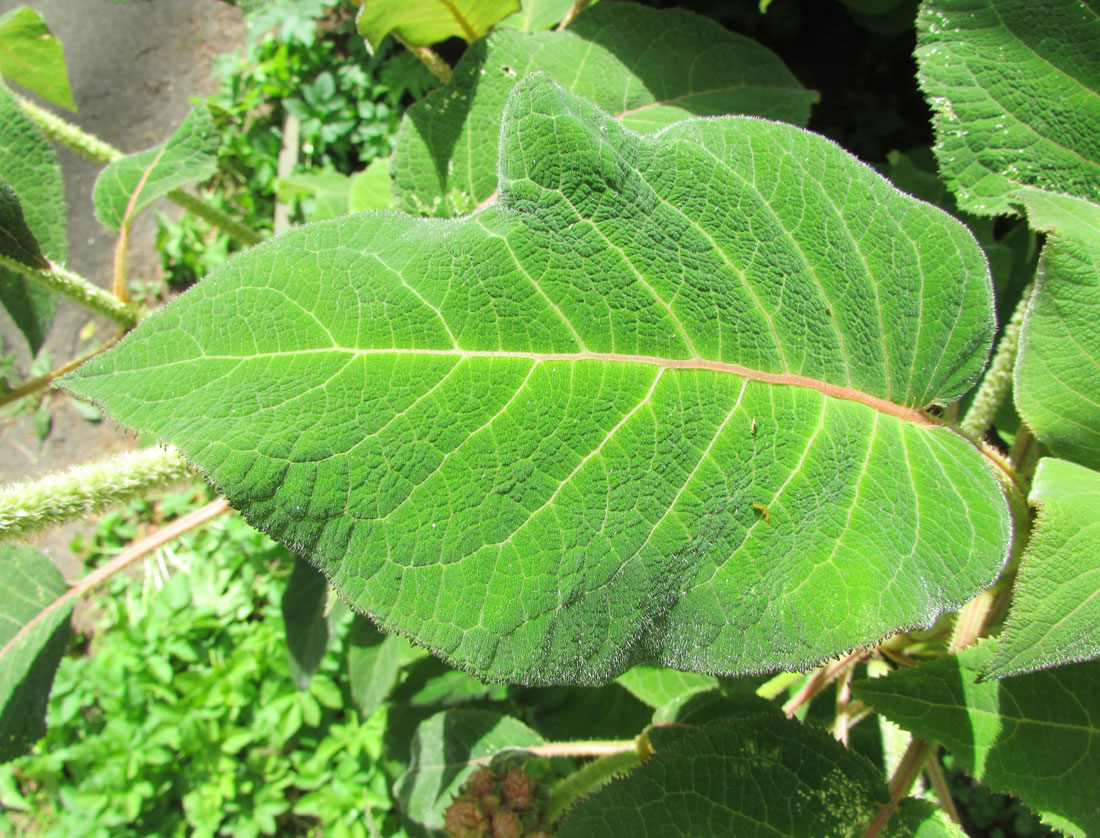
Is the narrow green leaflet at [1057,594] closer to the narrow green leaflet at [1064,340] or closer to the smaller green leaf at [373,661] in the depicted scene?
the narrow green leaflet at [1064,340]

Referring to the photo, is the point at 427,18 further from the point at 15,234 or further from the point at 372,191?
the point at 15,234

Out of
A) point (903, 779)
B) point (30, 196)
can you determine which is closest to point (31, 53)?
point (30, 196)

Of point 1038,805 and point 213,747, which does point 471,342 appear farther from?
point 213,747

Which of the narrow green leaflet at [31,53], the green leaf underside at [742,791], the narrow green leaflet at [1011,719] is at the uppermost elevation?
the narrow green leaflet at [31,53]

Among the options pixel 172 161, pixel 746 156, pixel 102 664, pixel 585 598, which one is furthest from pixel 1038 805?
pixel 102 664

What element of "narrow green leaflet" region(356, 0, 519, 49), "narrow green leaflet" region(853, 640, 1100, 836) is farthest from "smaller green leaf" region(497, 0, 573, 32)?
"narrow green leaflet" region(853, 640, 1100, 836)

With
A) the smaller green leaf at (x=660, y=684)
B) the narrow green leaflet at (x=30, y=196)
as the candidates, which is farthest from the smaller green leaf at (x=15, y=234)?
the smaller green leaf at (x=660, y=684)
